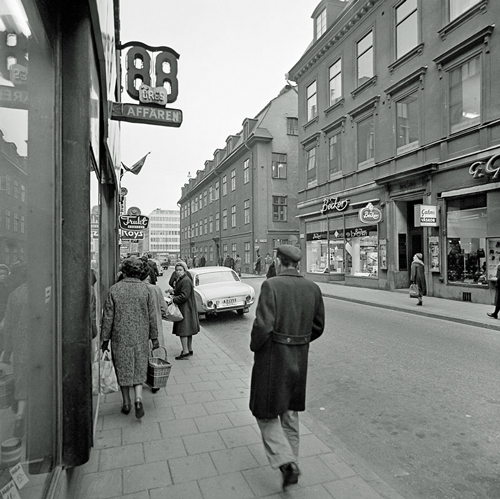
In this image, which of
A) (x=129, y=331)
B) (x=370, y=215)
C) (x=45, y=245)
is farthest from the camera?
(x=370, y=215)

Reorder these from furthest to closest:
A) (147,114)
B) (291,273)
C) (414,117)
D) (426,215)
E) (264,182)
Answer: (264,182) < (414,117) < (426,215) < (147,114) < (291,273)

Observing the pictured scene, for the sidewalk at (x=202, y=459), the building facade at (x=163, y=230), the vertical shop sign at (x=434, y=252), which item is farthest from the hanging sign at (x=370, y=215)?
the building facade at (x=163, y=230)

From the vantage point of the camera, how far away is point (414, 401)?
4.75 m

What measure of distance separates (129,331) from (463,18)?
1495cm

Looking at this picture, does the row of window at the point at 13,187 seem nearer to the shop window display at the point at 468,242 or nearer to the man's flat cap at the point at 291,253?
the man's flat cap at the point at 291,253

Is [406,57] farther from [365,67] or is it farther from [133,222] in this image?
[133,222]

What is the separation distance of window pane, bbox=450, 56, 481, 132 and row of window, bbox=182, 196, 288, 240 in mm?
20719

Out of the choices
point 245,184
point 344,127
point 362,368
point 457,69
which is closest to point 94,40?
point 362,368

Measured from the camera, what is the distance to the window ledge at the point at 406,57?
1514 cm

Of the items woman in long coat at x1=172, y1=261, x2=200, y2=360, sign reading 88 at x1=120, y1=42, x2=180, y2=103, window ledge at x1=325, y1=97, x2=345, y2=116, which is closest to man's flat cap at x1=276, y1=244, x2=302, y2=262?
woman in long coat at x1=172, y1=261, x2=200, y2=360

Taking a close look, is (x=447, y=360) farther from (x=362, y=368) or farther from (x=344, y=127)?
(x=344, y=127)

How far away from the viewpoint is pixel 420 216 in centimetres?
1389

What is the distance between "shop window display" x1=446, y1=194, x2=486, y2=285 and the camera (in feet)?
42.0

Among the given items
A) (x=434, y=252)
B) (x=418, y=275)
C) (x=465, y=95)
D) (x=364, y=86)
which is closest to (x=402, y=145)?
(x=465, y=95)
